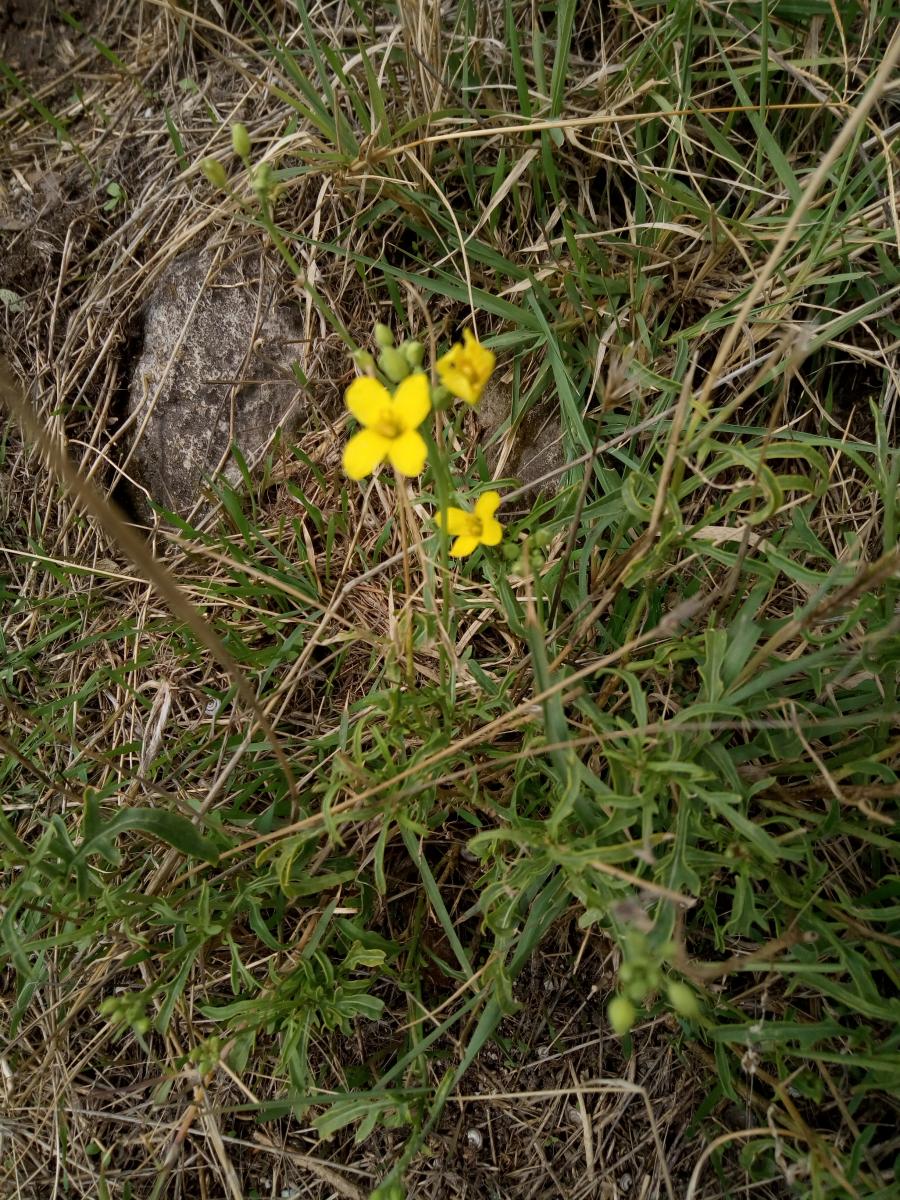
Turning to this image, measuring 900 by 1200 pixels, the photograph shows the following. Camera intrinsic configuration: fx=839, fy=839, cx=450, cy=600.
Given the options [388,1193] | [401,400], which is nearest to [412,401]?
[401,400]

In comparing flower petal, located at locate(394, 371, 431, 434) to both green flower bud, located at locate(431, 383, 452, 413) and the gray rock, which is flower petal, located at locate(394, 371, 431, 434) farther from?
the gray rock

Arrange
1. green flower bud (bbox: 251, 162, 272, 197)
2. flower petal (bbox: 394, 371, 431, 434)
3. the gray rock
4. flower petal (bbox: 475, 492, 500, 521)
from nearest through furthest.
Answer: flower petal (bbox: 394, 371, 431, 434), green flower bud (bbox: 251, 162, 272, 197), flower petal (bbox: 475, 492, 500, 521), the gray rock

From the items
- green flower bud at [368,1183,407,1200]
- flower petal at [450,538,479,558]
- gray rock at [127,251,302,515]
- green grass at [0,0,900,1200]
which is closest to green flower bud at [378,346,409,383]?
green grass at [0,0,900,1200]

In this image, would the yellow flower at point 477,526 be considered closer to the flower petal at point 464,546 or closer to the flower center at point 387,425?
the flower petal at point 464,546

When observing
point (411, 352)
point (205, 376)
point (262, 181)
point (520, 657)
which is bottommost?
point (520, 657)

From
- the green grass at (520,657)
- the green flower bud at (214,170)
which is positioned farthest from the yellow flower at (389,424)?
the green flower bud at (214,170)

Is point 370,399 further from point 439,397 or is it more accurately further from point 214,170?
point 214,170
